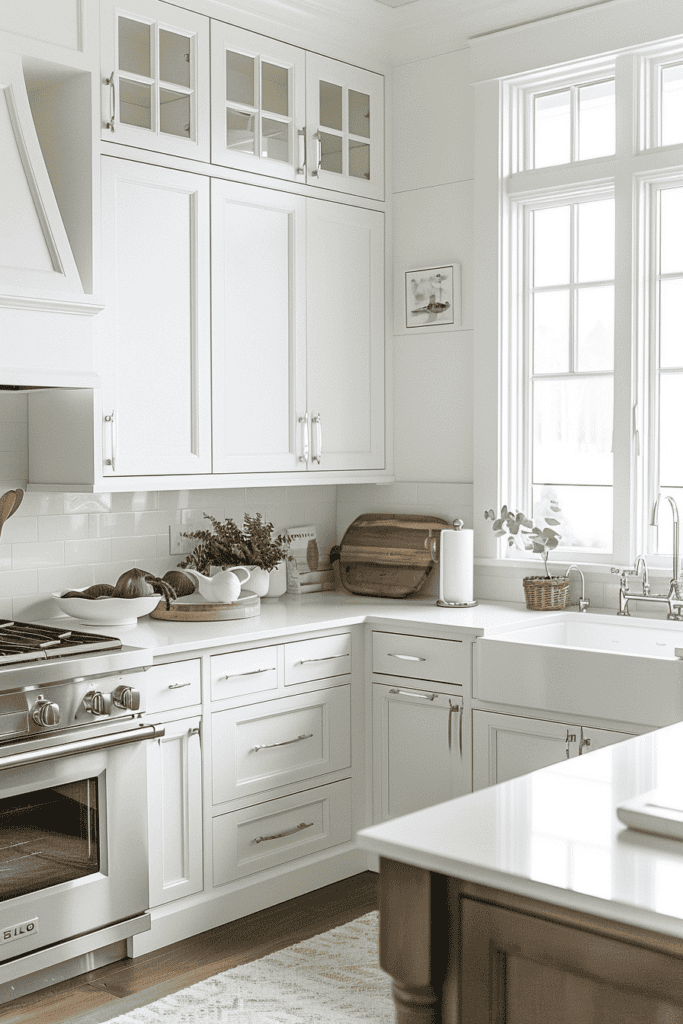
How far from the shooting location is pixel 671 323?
366cm

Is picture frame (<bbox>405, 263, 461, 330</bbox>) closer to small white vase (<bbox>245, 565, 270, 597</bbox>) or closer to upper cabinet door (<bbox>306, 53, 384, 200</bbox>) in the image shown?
upper cabinet door (<bbox>306, 53, 384, 200</bbox>)

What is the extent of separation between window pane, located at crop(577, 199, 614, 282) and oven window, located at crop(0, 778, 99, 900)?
2.44 meters

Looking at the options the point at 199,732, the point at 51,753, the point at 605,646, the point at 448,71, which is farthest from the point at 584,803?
the point at 448,71

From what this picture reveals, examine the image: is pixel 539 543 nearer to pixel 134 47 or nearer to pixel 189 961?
pixel 189 961

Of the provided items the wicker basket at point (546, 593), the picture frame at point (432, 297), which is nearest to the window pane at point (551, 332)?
the picture frame at point (432, 297)

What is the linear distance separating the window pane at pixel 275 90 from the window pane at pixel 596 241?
1.13m

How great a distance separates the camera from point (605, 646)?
3.61m

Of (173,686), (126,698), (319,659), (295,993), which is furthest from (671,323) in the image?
(295,993)

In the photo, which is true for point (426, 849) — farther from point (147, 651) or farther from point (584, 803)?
point (147, 651)

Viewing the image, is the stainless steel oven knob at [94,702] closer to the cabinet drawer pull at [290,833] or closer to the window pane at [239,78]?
the cabinet drawer pull at [290,833]

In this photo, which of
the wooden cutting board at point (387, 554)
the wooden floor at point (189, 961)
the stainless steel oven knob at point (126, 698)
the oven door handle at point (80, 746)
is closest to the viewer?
the oven door handle at point (80, 746)

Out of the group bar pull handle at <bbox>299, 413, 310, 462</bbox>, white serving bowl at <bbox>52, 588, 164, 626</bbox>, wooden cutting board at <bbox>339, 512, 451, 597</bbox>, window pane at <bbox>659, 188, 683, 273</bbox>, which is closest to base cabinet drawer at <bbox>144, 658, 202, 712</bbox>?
white serving bowl at <bbox>52, 588, 164, 626</bbox>

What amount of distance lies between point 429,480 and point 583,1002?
305cm

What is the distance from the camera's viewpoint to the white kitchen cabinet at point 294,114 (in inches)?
141
